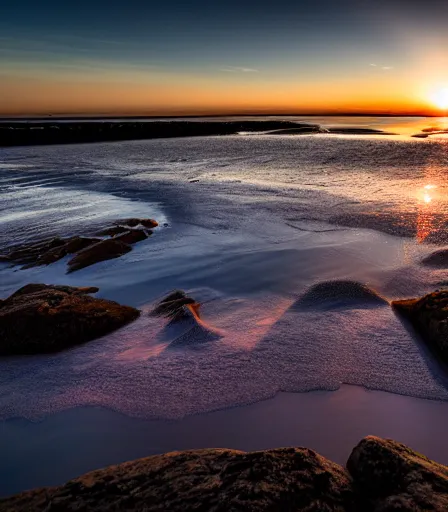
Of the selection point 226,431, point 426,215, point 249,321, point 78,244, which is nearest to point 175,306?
point 249,321

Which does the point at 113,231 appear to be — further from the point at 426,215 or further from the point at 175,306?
the point at 426,215

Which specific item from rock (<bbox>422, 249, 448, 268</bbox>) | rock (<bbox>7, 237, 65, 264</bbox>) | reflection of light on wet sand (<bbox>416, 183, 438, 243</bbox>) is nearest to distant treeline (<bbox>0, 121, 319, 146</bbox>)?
rock (<bbox>7, 237, 65, 264</bbox>)

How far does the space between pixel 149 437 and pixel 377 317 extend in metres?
2.34

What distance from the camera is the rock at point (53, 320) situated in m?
3.66

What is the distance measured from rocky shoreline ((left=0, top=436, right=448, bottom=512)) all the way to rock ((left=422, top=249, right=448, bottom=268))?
3.53 meters

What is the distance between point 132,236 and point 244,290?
285cm

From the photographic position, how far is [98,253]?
5938 mm

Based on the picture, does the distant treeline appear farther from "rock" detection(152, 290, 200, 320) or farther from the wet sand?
the wet sand

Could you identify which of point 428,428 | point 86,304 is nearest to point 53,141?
point 86,304

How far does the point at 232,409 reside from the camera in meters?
2.75

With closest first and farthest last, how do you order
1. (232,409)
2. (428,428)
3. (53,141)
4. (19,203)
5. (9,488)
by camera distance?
(9,488) → (428,428) → (232,409) → (19,203) → (53,141)

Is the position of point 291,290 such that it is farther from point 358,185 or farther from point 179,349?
point 358,185

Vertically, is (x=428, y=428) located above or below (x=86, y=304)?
below

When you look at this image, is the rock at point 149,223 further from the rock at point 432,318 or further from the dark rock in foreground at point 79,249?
the rock at point 432,318
